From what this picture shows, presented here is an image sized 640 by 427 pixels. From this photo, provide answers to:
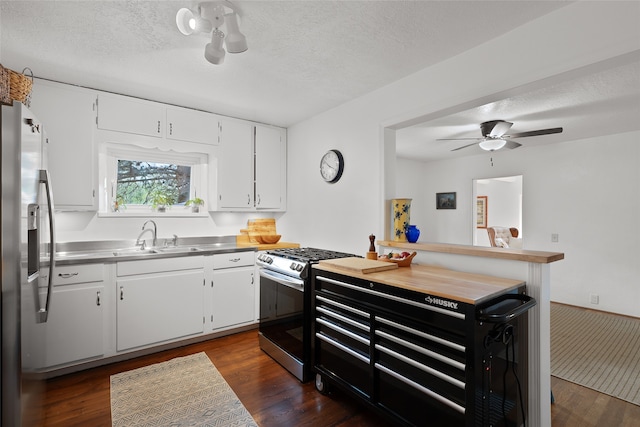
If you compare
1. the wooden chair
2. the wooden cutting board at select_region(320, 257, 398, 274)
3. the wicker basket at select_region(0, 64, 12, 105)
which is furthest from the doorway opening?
the wicker basket at select_region(0, 64, 12, 105)

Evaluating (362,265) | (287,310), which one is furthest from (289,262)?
(362,265)

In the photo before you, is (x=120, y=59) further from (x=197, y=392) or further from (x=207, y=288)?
(x=197, y=392)

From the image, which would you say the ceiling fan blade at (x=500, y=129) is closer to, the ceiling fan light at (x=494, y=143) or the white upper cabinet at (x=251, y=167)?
the ceiling fan light at (x=494, y=143)

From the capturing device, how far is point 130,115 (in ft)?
9.70

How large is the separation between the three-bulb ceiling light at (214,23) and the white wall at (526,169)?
4.54 ft

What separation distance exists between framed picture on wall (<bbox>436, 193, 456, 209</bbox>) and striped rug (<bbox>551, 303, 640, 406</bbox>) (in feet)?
8.09

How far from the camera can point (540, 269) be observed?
1.70 meters

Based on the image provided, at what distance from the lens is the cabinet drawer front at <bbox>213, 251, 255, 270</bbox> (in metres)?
3.11

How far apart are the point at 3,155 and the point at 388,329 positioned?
194 cm

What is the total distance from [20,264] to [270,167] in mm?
2733

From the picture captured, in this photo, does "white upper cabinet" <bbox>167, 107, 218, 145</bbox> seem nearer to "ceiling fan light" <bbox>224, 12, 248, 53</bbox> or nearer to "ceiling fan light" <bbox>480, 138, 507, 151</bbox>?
"ceiling fan light" <bbox>224, 12, 248, 53</bbox>

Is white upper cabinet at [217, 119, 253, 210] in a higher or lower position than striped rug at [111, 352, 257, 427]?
higher

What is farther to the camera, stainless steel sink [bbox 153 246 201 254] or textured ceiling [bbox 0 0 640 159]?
stainless steel sink [bbox 153 246 201 254]

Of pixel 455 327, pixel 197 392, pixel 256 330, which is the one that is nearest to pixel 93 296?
pixel 197 392
